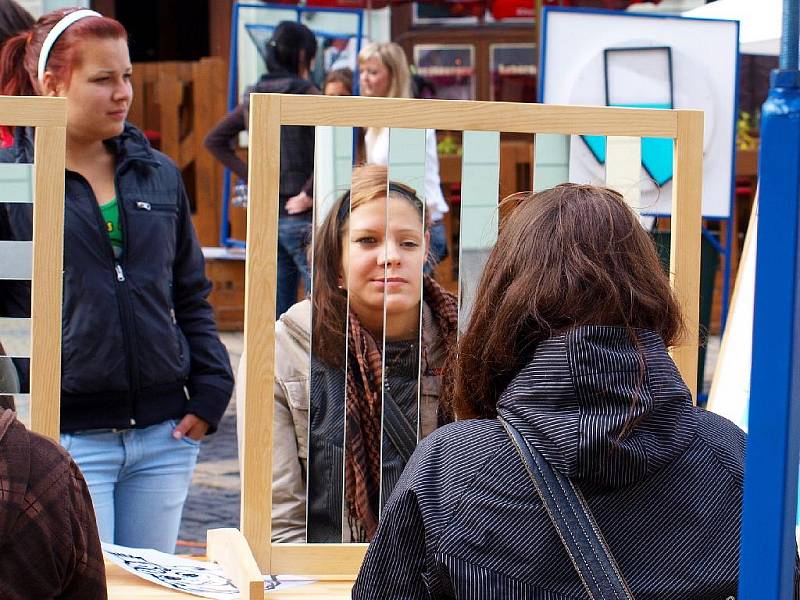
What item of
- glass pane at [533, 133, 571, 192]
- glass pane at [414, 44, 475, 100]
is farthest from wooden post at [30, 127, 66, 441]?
glass pane at [414, 44, 475, 100]

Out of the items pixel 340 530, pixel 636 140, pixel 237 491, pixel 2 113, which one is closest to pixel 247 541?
pixel 340 530

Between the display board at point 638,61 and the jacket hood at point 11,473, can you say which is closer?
the jacket hood at point 11,473

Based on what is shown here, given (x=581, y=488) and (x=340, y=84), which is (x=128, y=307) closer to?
(x=581, y=488)

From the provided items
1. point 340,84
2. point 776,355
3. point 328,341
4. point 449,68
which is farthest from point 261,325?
point 449,68

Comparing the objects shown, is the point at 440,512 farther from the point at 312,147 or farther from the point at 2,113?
the point at 2,113

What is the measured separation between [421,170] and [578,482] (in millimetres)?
774

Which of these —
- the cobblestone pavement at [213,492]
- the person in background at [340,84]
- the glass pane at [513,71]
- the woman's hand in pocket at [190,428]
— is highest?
the glass pane at [513,71]

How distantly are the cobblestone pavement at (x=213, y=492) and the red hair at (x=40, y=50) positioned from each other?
2.08 metres

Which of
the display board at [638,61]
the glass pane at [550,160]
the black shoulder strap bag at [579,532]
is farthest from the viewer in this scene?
the display board at [638,61]

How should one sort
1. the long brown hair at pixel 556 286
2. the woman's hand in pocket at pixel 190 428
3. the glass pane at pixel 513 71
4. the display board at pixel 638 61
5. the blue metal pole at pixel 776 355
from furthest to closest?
the glass pane at pixel 513 71 < the display board at pixel 638 61 < the woman's hand in pocket at pixel 190 428 < the long brown hair at pixel 556 286 < the blue metal pole at pixel 776 355

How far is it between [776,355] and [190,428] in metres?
1.72

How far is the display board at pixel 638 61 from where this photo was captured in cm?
399

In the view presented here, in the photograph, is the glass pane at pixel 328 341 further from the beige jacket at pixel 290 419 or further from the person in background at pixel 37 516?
the person in background at pixel 37 516

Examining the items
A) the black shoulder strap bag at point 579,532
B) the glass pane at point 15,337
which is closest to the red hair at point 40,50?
the glass pane at point 15,337
